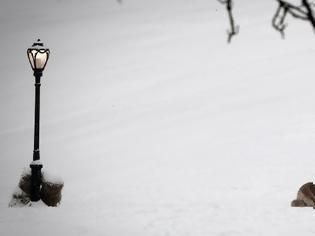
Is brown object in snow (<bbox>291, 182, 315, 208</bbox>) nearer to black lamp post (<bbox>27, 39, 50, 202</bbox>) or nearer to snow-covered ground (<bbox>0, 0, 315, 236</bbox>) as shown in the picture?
snow-covered ground (<bbox>0, 0, 315, 236</bbox>)

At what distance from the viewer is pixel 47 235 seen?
5.71m

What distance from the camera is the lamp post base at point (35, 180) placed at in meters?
7.30

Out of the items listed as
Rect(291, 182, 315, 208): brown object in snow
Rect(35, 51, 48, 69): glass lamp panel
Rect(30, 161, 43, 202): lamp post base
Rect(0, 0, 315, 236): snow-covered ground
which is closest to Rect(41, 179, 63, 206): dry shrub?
Rect(30, 161, 43, 202): lamp post base

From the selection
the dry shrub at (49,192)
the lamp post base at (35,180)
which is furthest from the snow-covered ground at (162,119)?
the lamp post base at (35,180)

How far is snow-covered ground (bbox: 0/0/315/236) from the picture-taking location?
23.3ft

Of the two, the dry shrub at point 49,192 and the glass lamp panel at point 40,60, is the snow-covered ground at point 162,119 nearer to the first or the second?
the dry shrub at point 49,192

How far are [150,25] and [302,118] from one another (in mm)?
16371

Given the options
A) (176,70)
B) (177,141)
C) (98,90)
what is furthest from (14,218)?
(176,70)

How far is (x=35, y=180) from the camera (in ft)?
24.1

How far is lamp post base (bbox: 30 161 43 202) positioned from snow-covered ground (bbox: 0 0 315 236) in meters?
0.45

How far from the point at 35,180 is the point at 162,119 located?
Result: 9.60 m

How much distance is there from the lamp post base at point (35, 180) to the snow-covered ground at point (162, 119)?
0.45 m

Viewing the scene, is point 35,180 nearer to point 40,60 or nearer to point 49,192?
point 49,192

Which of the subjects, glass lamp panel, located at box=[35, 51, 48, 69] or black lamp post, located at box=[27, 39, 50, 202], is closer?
black lamp post, located at box=[27, 39, 50, 202]
